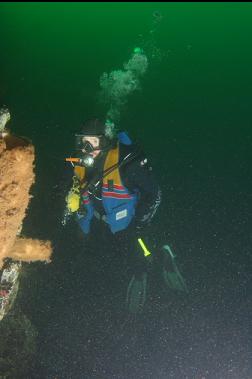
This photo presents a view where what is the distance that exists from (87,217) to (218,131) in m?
9.91

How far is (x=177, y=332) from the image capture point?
5207mm

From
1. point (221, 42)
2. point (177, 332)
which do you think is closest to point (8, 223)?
point (177, 332)

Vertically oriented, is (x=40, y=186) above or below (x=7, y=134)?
below

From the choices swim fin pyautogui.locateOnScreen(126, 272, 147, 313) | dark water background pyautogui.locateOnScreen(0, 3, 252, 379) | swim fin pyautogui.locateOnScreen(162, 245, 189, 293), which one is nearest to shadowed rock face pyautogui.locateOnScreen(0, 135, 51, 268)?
dark water background pyautogui.locateOnScreen(0, 3, 252, 379)

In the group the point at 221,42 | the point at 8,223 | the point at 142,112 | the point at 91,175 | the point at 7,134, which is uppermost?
the point at 7,134

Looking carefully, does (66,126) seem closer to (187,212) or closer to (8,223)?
(187,212)

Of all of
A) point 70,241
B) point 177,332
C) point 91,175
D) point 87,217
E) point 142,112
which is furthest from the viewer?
point 142,112

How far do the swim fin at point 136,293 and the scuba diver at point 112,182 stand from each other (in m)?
0.56

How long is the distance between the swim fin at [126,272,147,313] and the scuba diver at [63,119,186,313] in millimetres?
564

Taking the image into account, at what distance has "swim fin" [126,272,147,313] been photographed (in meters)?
4.71

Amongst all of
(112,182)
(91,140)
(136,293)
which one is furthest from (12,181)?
(136,293)

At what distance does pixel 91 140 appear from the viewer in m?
3.50

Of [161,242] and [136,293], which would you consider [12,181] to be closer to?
[136,293]

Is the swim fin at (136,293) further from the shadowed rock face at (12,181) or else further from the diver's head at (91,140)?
the shadowed rock face at (12,181)
